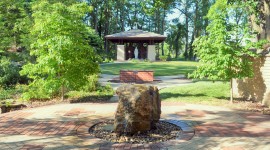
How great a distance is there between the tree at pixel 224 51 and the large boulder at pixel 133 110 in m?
4.93

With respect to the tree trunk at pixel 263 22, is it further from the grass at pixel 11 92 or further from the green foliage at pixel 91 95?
the grass at pixel 11 92

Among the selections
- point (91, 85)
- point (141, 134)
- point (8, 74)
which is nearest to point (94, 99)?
point (91, 85)

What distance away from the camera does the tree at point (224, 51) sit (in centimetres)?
1058

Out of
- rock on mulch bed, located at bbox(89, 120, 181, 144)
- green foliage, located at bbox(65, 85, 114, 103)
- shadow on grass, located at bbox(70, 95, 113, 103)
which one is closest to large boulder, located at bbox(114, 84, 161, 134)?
rock on mulch bed, located at bbox(89, 120, 181, 144)

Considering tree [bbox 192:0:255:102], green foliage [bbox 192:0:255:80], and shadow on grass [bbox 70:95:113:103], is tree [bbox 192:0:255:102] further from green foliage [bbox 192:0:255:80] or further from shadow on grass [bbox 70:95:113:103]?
shadow on grass [bbox 70:95:113:103]

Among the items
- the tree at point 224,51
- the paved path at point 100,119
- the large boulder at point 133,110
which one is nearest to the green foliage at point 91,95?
the paved path at point 100,119

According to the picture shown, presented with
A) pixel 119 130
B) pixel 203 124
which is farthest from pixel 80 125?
pixel 203 124

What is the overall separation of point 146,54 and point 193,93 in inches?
1047

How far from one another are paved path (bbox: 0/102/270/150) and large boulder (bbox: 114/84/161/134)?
617mm

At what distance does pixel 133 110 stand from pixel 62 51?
5370 millimetres

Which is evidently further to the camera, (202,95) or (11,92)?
(11,92)

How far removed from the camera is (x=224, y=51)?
10.6 m

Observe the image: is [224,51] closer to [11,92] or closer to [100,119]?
[100,119]

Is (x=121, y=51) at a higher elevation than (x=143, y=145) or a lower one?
higher
